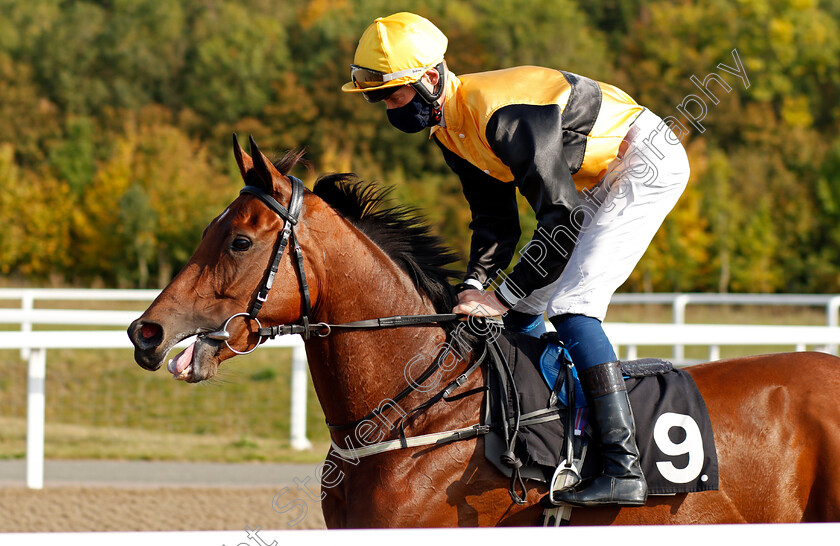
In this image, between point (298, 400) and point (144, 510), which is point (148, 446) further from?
point (144, 510)

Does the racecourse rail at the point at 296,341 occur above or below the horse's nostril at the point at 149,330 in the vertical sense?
above

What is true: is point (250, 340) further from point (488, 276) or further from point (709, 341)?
point (709, 341)

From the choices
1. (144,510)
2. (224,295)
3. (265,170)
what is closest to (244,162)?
(265,170)

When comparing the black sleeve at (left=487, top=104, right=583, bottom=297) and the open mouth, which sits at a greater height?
the black sleeve at (left=487, top=104, right=583, bottom=297)

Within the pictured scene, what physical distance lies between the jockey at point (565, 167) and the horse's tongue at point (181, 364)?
826 mm

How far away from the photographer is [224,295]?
2523mm

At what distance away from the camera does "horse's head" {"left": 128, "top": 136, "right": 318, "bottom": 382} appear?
2.46 metres

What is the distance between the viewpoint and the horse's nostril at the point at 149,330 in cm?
246

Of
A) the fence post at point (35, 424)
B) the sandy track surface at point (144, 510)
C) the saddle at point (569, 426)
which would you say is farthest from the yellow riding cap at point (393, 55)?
the fence post at point (35, 424)

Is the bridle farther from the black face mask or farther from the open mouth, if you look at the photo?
the black face mask

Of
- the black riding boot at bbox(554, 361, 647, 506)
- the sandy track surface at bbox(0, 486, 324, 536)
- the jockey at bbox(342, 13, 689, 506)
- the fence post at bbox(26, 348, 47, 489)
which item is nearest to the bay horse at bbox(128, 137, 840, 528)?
the black riding boot at bbox(554, 361, 647, 506)

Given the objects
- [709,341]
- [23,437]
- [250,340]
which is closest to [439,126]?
[250,340]

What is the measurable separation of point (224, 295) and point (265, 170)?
38 cm

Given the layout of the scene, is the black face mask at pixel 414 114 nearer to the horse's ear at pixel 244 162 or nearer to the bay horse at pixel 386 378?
the bay horse at pixel 386 378
